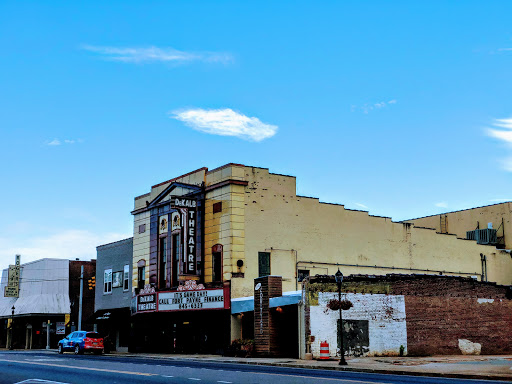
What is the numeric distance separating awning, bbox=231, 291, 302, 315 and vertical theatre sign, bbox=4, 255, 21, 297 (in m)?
40.9

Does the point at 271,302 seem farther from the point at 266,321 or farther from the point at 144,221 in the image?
the point at 144,221

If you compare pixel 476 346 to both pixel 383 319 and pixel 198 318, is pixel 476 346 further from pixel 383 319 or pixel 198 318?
pixel 198 318

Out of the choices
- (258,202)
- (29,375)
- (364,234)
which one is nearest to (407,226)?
(364,234)

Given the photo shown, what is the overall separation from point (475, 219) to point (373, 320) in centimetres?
2723

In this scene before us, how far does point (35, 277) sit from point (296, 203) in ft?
126

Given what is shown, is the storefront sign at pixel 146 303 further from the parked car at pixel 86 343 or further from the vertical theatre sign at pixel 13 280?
the vertical theatre sign at pixel 13 280

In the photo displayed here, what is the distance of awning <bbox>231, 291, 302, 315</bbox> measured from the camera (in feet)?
116

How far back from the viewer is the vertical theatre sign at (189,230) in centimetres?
4216

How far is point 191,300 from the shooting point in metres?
42.1

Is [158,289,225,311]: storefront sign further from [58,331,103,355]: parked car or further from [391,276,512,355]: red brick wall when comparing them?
[391,276,512,355]: red brick wall

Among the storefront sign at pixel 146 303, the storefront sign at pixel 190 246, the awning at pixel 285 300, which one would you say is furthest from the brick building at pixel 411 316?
the storefront sign at pixel 146 303

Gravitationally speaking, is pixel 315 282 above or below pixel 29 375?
above

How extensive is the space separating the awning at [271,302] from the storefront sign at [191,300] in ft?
3.72

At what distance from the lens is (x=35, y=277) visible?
71438 millimetres
